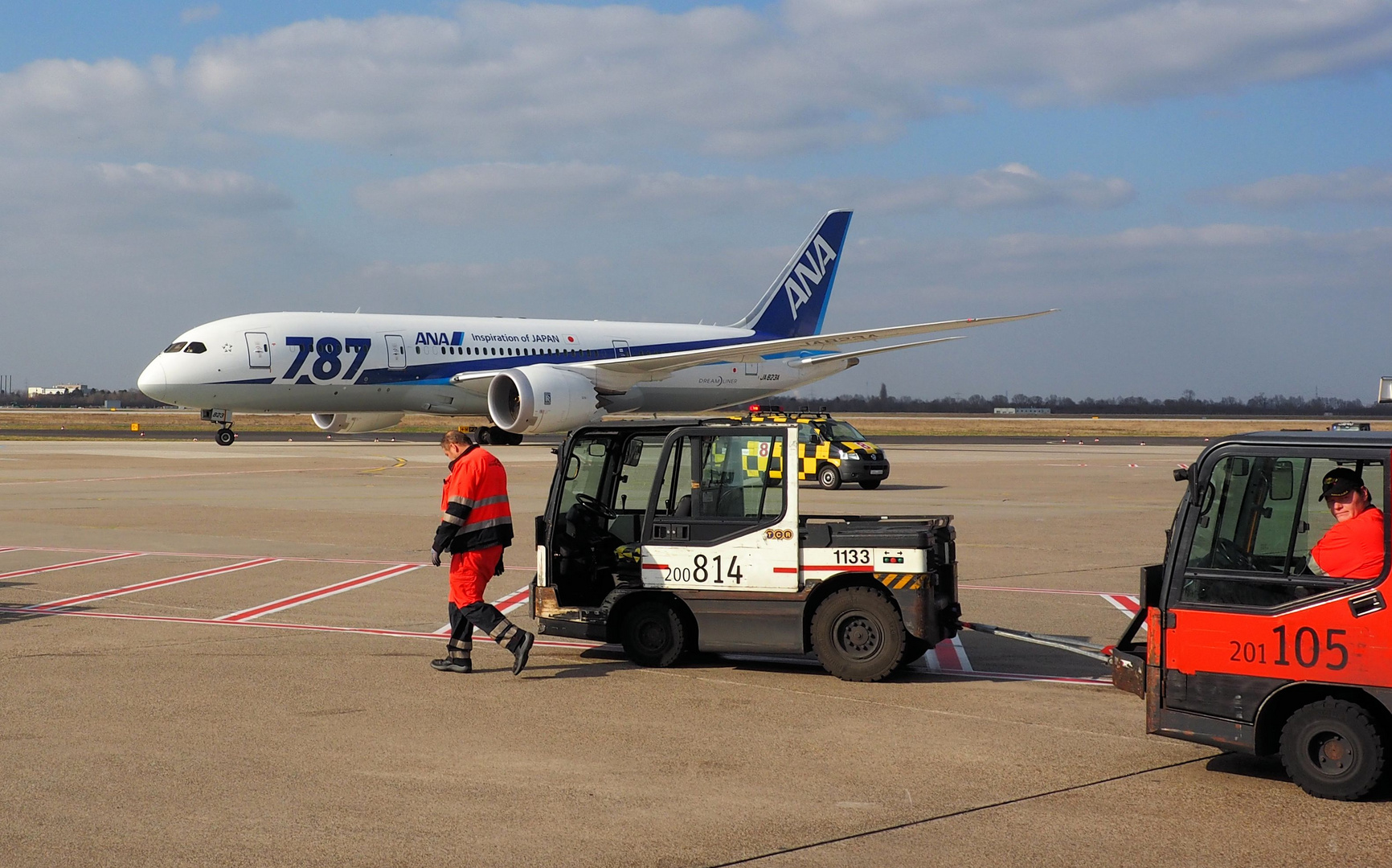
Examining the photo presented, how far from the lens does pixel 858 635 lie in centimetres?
940

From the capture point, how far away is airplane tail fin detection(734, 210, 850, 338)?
166 ft

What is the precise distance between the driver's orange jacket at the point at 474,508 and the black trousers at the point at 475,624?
1.50 ft

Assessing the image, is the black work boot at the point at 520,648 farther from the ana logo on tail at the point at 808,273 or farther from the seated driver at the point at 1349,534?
the ana logo on tail at the point at 808,273

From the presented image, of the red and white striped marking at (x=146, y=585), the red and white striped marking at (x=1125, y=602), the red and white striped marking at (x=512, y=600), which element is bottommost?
the red and white striped marking at (x=1125, y=602)

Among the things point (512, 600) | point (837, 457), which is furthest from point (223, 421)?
point (512, 600)

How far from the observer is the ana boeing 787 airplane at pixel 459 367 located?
120 feet

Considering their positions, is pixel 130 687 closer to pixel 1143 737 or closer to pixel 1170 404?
pixel 1143 737

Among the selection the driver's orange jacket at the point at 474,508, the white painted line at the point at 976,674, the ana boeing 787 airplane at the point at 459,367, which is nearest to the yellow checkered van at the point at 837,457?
the ana boeing 787 airplane at the point at 459,367

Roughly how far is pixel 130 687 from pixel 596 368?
3303 cm

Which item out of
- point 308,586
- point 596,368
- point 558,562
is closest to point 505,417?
point 596,368

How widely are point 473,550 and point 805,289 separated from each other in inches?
1680

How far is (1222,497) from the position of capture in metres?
6.88

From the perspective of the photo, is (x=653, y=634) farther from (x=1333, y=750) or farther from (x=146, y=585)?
(x=146, y=585)

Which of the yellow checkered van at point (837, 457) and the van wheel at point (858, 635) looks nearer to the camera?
the van wheel at point (858, 635)
